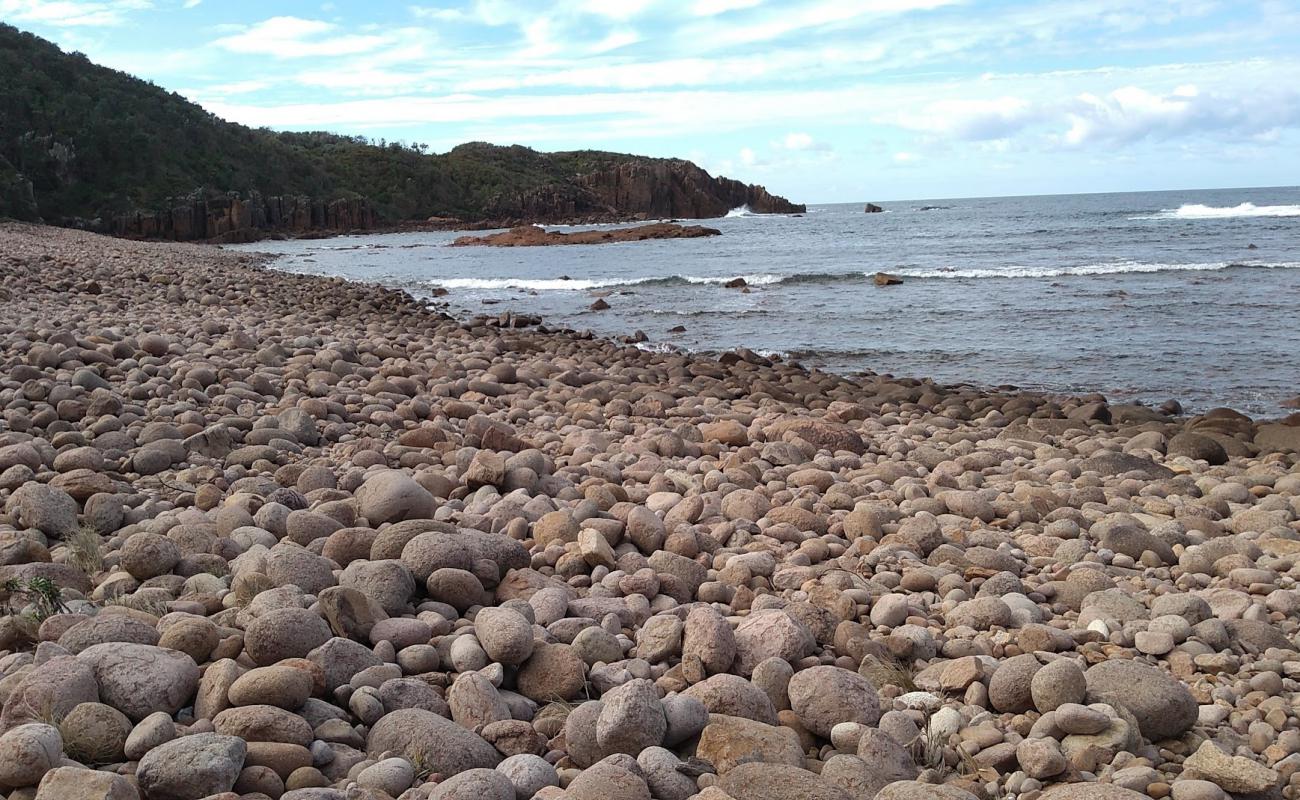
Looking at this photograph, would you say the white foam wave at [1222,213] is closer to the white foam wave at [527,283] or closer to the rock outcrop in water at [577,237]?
the rock outcrop in water at [577,237]

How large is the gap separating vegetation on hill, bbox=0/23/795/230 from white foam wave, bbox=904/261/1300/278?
40.3 metres

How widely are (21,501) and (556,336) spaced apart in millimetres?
10384

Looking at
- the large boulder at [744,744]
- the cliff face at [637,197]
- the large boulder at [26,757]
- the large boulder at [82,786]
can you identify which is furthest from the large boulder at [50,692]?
the cliff face at [637,197]

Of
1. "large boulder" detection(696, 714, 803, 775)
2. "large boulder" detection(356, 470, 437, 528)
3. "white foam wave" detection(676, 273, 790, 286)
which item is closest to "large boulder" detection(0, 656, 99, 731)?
"large boulder" detection(696, 714, 803, 775)

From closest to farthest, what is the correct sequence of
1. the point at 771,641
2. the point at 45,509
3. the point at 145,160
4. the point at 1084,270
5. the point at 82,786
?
the point at 82,786 < the point at 771,641 < the point at 45,509 < the point at 1084,270 < the point at 145,160

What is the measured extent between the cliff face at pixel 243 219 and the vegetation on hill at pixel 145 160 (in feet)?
4.52

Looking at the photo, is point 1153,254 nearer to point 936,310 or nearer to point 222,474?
point 936,310

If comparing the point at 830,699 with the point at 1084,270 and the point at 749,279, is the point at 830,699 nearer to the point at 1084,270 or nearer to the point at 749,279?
the point at 749,279

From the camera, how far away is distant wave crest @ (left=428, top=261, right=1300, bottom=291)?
2341 cm

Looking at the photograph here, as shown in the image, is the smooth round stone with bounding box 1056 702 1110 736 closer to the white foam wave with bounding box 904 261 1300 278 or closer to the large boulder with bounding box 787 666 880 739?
the large boulder with bounding box 787 666 880 739

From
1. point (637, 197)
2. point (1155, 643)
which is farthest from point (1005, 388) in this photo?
point (637, 197)

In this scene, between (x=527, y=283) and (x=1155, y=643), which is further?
(x=527, y=283)

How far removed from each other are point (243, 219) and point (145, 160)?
738cm

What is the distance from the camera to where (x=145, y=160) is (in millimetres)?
61344
